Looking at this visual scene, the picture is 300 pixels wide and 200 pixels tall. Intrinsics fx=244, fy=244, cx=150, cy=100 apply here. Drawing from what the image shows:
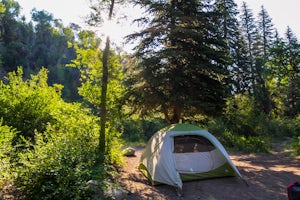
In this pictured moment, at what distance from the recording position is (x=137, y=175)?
729 centimetres

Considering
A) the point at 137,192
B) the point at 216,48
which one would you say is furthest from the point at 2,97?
the point at 216,48

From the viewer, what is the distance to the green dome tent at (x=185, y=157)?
20.4 feet

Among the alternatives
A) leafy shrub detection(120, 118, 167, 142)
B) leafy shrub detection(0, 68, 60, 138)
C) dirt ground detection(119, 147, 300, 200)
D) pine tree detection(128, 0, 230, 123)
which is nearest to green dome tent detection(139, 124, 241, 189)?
dirt ground detection(119, 147, 300, 200)

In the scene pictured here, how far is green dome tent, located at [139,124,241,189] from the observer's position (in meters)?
6.21

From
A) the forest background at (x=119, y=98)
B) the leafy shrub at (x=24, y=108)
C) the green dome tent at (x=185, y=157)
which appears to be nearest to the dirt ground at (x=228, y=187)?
the green dome tent at (x=185, y=157)

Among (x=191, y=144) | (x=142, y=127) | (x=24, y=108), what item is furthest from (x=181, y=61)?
(x=142, y=127)

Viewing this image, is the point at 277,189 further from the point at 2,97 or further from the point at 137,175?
the point at 2,97

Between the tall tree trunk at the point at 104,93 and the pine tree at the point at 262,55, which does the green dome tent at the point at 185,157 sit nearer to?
the tall tree trunk at the point at 104,93

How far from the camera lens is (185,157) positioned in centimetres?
709

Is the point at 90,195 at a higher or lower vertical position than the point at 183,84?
lower

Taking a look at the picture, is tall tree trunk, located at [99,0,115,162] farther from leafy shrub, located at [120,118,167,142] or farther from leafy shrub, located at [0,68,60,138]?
leafy shrub, located at [120,118,167,142]

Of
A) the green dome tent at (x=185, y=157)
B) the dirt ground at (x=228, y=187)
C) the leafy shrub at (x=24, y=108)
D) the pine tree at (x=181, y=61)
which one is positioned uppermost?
the pine tree at (x=181, y=61)

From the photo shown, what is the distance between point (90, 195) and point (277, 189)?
4498 millimetres

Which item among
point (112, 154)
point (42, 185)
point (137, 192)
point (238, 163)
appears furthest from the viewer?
point (238, 163)
